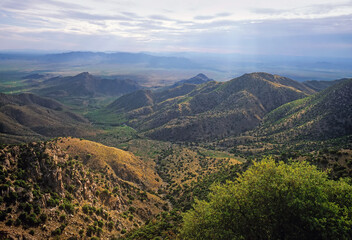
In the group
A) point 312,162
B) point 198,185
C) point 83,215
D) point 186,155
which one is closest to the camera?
point 83,215

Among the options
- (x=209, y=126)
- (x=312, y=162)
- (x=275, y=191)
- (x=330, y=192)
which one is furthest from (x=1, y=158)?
(x=209, y=126)

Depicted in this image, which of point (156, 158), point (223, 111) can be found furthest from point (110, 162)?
point (223, 111)

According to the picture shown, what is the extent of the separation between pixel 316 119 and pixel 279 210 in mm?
93283

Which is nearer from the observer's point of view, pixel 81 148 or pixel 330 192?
pixel 330 192

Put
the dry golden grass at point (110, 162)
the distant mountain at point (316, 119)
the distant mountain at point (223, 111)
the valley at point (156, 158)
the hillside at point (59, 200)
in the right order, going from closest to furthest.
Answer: the hillside at point (59, 200)
the valley at point (156, 158)
the dry golden grass at point (110, 162)
the distant mountain at point (316, 119)
the distant mountain at point (223, 111)

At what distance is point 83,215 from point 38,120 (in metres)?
129

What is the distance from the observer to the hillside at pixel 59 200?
81.9 feet

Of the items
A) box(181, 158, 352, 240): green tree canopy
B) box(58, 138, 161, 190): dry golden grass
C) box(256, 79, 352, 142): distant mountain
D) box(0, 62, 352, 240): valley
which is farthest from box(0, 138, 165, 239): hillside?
box(256, 79, 352, 142): distant mountain

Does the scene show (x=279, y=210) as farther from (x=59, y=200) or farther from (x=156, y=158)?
(x=156, y=158)

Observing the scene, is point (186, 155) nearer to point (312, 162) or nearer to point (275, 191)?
point (312, 162)

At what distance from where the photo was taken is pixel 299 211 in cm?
2034

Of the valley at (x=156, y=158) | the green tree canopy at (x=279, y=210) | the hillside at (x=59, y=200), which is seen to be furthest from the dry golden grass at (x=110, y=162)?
the green tree canopy at (x=279, y=210)

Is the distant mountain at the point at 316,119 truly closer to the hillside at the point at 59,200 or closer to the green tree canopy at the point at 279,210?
the hillside at the point at 59,200

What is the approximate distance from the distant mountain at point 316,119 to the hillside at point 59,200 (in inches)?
2922
